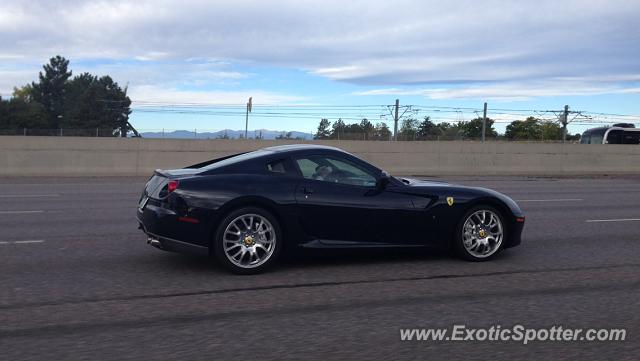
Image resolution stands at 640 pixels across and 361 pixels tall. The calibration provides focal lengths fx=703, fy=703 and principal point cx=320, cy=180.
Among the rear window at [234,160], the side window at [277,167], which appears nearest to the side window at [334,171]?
the side window at [277,167]

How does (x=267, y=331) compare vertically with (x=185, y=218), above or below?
below

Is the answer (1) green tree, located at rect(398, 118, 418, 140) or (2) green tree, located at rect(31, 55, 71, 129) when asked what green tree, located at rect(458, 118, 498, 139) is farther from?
(2) green tree, located at rect(31, 55, 71, 129)

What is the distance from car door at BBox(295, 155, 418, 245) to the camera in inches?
293

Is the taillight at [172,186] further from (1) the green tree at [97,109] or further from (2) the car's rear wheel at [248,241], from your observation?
(1) the green tree at [97,109]

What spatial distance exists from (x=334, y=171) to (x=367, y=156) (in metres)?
19.3

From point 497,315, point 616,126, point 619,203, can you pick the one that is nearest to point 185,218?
point 497,315

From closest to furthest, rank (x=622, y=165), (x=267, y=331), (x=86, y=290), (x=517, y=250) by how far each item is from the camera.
Result: (x=267, y=331), (x=86, y=290), (x=517, y=250), (x=622, y=165)

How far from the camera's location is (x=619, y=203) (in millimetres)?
15945

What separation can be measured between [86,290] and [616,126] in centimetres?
3965

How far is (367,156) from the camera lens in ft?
88.3

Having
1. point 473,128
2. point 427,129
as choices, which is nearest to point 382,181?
point 427,129

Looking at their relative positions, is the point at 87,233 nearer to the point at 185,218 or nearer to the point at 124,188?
the point at 185,218

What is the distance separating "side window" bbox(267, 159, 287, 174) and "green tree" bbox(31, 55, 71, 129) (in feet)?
145

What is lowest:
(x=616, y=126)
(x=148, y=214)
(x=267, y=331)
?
(x=267, y=331)
